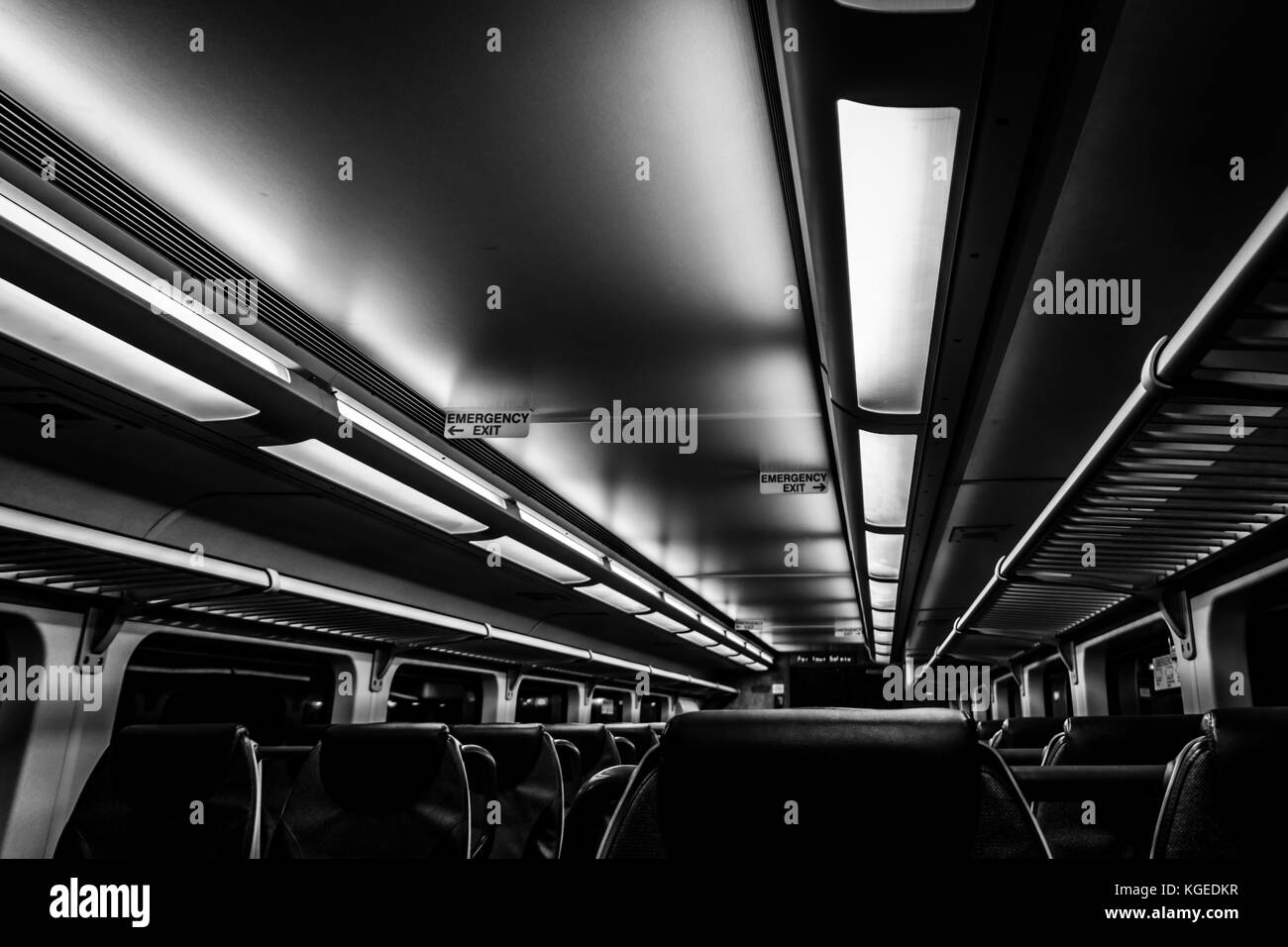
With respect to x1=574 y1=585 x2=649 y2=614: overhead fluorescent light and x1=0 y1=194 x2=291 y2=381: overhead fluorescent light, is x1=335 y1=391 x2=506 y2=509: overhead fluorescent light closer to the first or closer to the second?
x1=0 y1=194 x2=291 y2=381: overhead fluorescent light

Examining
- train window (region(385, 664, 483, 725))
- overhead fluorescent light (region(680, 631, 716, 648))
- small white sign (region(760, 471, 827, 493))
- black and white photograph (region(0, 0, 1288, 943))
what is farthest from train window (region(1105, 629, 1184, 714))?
train window (region(385, 664, 483, 725))

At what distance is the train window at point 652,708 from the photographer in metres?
23.6

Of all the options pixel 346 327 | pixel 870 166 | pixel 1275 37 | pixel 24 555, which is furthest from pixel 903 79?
pixel 24 555

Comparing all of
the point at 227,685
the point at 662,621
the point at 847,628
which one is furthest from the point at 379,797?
the point at 847,628

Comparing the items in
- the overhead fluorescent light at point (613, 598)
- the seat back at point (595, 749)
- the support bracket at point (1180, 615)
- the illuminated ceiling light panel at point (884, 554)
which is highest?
the illuminated ceiling light panel at point (884, 554)

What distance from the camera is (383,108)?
242 cm

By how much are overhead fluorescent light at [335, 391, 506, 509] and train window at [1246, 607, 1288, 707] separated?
4.57 metres

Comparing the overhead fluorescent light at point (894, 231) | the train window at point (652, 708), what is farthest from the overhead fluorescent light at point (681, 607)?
the train window at point (652, 708)

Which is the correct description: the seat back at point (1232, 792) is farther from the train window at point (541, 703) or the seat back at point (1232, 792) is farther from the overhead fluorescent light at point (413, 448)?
the train window at point (541, 703)

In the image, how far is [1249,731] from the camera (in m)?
1.58

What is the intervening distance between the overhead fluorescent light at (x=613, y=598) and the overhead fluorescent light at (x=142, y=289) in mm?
4839

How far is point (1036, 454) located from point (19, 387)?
471 centimetres

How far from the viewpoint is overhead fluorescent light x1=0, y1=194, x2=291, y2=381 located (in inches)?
86.2
